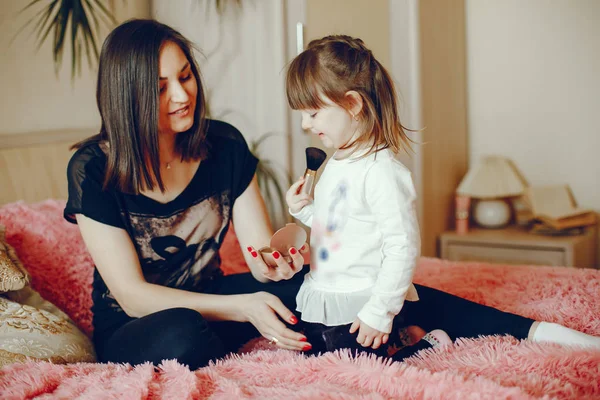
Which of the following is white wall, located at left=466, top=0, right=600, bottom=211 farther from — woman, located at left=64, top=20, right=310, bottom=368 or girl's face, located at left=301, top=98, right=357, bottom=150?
girl's face, located at left=301, top=98, right=357, bottom=150

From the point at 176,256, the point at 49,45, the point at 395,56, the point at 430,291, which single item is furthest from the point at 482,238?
the point at 49,45

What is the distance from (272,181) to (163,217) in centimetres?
117

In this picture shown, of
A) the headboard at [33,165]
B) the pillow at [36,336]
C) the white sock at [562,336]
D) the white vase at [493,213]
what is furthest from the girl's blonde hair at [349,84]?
the white vase at [493,213]

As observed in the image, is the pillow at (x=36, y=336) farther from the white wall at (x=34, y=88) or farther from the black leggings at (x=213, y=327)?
the white wall at (x=34, y=88)

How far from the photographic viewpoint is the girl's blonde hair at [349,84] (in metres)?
1.24

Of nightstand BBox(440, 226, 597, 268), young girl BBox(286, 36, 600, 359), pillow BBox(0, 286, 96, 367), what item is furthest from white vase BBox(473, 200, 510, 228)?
pillow BBox(0, 286, 96, 367)

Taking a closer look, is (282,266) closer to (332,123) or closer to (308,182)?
(308,182)

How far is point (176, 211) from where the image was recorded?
1558 millimetres

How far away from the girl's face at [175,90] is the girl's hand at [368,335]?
620mm

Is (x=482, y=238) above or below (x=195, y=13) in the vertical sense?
below

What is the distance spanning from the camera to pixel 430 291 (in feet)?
4.92

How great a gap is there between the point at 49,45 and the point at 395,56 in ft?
4.55

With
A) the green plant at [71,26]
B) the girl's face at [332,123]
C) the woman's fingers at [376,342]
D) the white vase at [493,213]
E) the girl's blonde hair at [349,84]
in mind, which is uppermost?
the green plant at [71,26]

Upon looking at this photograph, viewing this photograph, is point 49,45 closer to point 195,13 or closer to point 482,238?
point 195,13
